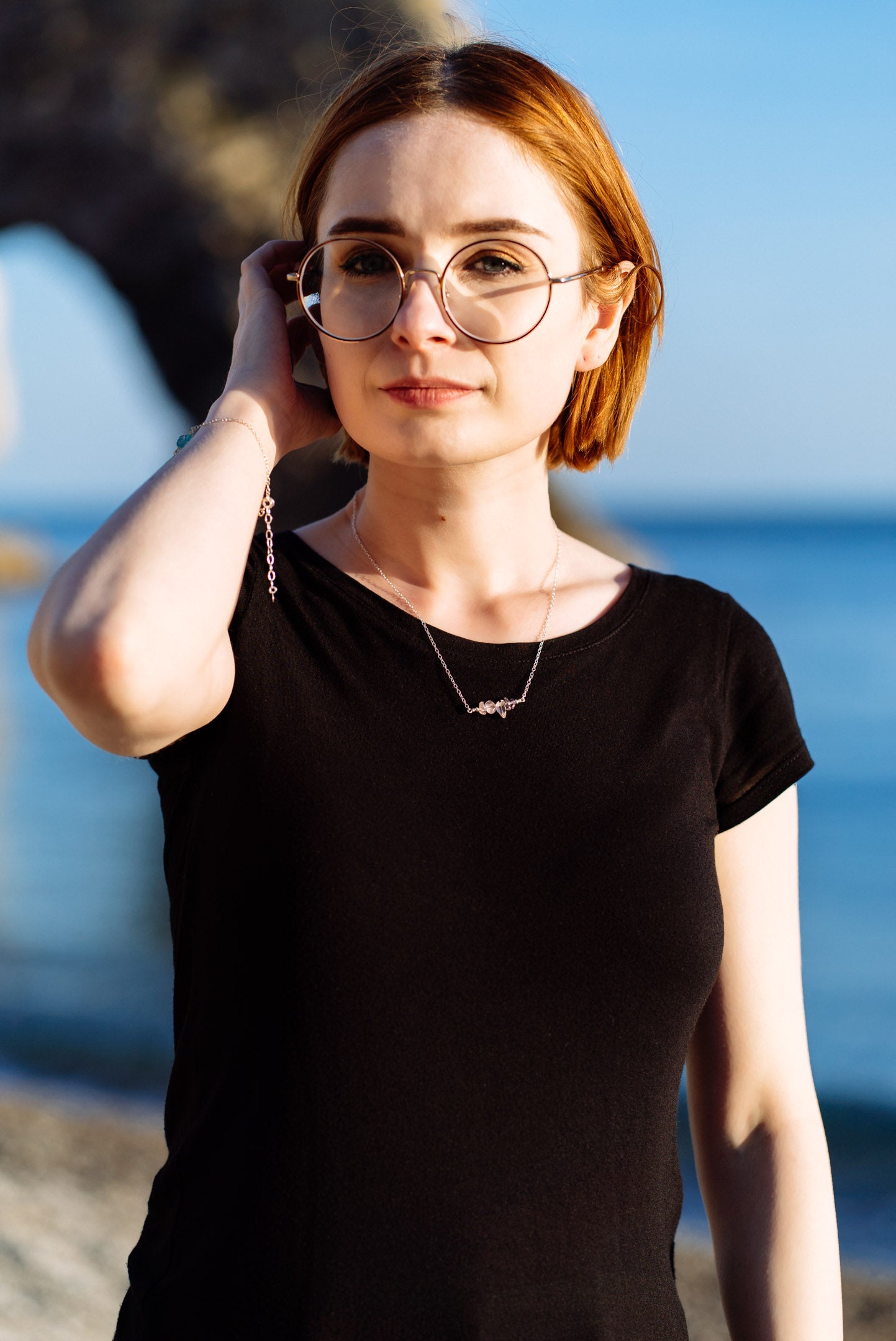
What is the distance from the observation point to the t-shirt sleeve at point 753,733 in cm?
140

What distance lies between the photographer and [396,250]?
1.29 m

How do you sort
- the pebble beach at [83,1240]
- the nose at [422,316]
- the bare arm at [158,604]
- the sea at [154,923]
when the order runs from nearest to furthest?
1. the bare arm at [158,604]
2. the nose at [422,316]
3. the pebble beach at [83,1240]
4. the sea at [154,923]

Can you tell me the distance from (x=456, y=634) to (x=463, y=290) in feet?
1.23

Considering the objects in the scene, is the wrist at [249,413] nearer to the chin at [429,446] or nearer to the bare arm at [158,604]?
the bare arm at [158,604]

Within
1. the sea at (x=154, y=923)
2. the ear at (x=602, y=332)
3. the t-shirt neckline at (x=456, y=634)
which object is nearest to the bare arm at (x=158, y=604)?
the t-shirt neckline at (x=456, y=634)

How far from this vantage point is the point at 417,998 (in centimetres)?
119

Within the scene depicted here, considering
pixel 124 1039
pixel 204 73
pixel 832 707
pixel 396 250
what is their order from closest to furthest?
pixel 396 250, pixel 124 1039, pixel 204 73, pixel 832 707

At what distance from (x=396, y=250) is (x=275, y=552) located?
359 mm

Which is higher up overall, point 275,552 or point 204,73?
point 204,73

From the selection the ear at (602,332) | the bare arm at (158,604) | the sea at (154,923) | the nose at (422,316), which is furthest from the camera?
the sea at (154,923)

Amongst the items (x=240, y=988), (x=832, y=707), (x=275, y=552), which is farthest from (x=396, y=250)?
(x=832, y=707)

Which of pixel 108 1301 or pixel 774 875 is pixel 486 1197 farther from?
pixel 108 1301

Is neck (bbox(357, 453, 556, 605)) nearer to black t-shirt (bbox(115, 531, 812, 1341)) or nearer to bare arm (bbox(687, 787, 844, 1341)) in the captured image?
black t-shirt (bbox(115, 531, 812, 1341))

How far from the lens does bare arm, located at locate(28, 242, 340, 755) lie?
1.12 m
